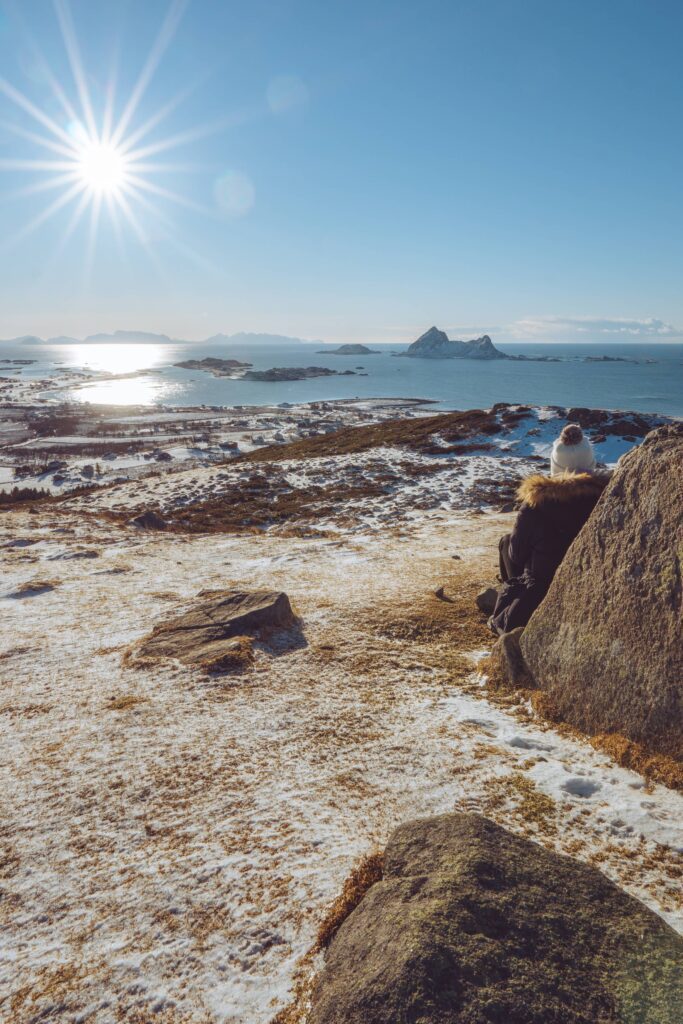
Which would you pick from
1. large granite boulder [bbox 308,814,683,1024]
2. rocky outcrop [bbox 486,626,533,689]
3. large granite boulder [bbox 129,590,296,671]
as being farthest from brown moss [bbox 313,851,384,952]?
large granite boulder [bbox 129,590,296,671]

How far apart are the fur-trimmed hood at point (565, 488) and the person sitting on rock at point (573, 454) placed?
0.86 feet

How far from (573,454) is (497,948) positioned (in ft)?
23.3

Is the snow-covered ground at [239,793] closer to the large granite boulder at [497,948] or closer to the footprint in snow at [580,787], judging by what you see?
the footprint in snow at [580,787]

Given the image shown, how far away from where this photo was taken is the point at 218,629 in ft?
33.1

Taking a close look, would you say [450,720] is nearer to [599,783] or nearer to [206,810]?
[599,783]

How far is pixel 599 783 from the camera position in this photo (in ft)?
19.0

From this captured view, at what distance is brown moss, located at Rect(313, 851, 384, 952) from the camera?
165 inches

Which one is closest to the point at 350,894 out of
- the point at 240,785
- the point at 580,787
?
the point at 240,785

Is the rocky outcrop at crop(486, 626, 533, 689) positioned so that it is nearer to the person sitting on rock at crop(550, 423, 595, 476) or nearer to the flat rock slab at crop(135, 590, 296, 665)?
the person sitting on rock at crop(550, 423, 595, 476)

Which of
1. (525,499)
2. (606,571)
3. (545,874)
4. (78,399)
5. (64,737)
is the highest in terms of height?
(78,399)

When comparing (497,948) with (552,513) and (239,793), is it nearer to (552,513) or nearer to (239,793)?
(239,793)

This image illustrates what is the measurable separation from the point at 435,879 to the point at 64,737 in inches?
225

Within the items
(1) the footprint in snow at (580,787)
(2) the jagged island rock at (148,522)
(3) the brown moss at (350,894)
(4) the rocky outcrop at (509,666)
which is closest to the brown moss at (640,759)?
(1) the footprint in snow at (580,787)

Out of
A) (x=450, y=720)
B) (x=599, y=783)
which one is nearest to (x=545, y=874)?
(x=599, y=783)
